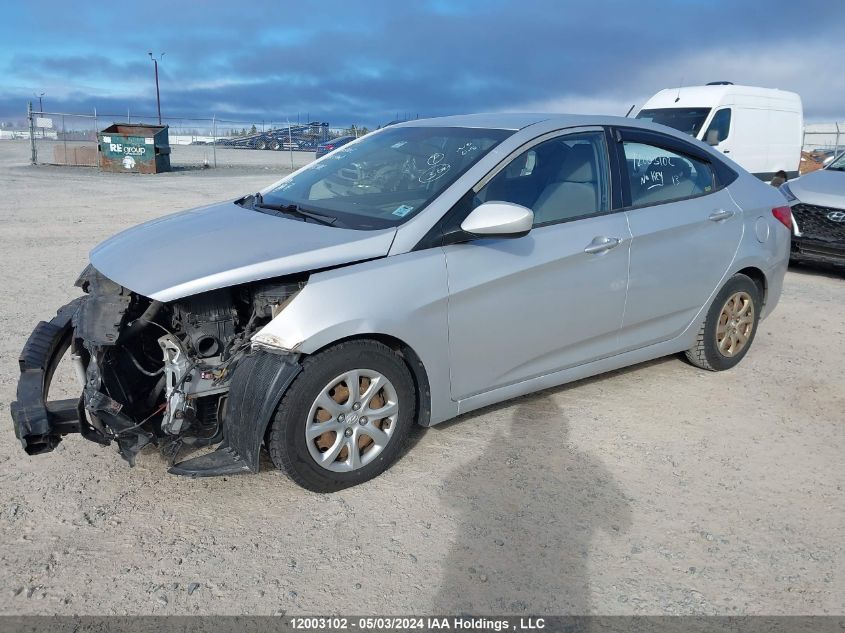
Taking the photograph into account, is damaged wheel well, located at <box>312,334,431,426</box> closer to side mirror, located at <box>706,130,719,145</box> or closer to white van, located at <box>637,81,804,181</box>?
white van, located at <box>637,81,804,181</box>

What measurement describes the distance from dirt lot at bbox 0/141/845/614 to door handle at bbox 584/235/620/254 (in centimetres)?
104

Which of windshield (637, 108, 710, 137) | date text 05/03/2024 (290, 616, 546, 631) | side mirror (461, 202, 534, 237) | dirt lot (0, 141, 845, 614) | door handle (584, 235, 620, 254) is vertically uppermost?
windshield (637, 108, 710, 137)

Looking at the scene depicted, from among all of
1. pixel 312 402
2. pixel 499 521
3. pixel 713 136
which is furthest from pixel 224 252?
pixel 713 136

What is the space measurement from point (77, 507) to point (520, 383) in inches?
90.1

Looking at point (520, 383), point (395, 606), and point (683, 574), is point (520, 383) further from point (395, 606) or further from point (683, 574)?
point (395, 606)

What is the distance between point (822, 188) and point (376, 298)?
23.4ft

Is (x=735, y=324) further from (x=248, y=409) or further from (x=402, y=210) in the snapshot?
(x=248, y=409)

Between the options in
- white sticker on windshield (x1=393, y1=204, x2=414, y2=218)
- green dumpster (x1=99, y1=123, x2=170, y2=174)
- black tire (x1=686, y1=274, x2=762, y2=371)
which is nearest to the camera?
white sticker on windshield (x1=393, y1=204, x2=414, y2=218)

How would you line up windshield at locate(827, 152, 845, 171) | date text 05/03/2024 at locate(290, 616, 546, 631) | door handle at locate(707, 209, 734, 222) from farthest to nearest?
windshield at locate(827, 152, 845, 171), door handle at locate(707, 209, 734, 222), date text 05/03/2024 at locate(290, 616, 546, 631)

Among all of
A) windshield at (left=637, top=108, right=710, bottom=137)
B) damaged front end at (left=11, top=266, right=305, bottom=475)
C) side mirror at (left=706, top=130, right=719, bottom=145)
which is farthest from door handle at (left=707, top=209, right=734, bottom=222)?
side mirror at (left=706, top=130, right=719, bottom=145)

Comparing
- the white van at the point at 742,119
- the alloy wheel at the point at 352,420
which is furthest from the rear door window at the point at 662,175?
the white van at the point at 742,119

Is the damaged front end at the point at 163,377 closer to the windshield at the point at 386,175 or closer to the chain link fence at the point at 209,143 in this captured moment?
the windshield at the point at 386,175

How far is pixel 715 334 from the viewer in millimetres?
Result: 4836

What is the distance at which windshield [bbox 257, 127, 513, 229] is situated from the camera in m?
3.57
